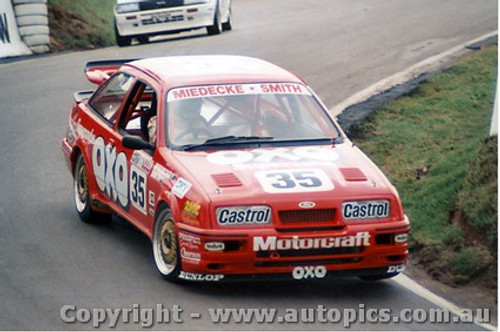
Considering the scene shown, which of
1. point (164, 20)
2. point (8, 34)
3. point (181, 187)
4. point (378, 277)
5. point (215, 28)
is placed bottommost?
point (215, 28)

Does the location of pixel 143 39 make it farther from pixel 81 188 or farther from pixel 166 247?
pixel 166 247

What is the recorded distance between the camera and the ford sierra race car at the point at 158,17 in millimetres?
23656

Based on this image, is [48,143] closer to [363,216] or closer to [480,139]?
[480,139]

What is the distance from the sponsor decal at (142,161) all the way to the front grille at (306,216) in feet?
4.51

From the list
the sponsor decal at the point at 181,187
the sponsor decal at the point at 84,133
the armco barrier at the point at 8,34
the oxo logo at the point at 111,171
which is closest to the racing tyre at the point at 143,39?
the armco barrier at the point at 8,34

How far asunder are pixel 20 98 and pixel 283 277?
9731mm

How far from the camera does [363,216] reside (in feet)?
27.6

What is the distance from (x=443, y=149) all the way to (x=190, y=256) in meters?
4.97

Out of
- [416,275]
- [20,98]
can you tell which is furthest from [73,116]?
[20,98]

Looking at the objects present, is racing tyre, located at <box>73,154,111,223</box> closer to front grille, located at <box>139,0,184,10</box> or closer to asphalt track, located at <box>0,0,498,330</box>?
asphalt track, located at <box>0,0,498,330</box>

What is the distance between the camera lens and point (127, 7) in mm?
23750

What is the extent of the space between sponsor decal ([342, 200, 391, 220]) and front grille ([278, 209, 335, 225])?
105mm

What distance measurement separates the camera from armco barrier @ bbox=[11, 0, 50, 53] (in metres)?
22.5

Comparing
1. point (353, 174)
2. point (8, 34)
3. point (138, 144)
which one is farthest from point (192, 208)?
point (8, 34)
